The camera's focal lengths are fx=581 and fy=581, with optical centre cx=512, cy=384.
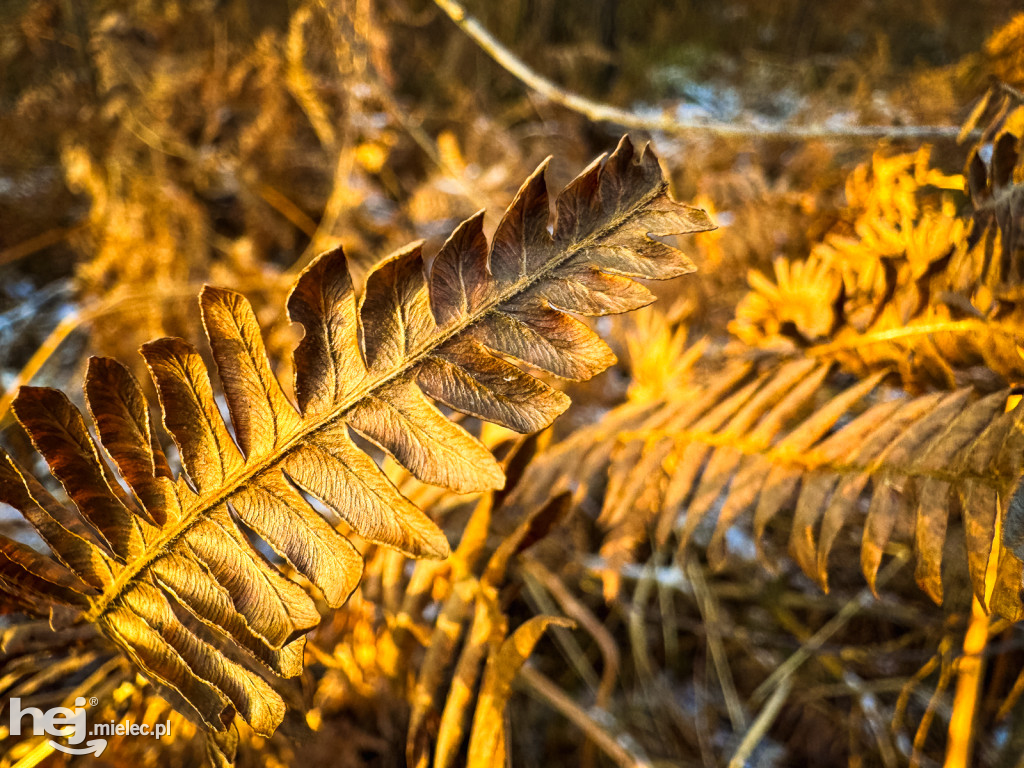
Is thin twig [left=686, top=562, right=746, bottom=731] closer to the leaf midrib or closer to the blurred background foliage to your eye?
the blurred background foliage

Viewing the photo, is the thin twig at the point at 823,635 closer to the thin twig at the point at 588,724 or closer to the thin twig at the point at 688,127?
the thin twig at the point at 588,724

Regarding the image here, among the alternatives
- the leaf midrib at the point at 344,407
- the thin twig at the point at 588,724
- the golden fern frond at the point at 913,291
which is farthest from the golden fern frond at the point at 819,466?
the leaf midrib at the point at 344,407

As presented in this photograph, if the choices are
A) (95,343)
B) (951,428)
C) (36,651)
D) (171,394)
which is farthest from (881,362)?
(95,343)

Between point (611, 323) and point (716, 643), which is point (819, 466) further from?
point (611, 323)

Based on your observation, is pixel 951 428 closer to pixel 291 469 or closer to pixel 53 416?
pixel 291 469

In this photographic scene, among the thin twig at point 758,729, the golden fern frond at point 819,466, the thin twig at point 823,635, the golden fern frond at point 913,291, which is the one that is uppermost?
the golden fern frond at point 913,291

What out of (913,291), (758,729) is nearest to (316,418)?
(913,291)
